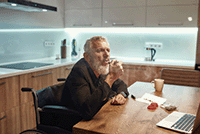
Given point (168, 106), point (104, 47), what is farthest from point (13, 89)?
point (168, 106)

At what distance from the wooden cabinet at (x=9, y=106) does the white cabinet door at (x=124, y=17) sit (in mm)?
1810

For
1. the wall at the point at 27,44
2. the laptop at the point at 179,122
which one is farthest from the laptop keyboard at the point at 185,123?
the wall at the point at 27,44

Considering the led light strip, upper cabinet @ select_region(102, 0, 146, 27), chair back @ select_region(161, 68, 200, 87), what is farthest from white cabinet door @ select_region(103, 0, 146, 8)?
chair back @ select_region(161, 68, 200, 87)

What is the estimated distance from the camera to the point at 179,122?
100cm

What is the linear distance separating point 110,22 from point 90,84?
220 centimetres

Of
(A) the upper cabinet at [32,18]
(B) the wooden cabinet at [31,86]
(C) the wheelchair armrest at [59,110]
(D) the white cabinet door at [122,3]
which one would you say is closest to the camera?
(C) the wheelchair armrest at [59,110]

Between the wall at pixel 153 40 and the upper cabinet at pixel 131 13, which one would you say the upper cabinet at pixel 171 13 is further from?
the wall at pixel 153 40

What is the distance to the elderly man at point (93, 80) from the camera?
1.11 metres

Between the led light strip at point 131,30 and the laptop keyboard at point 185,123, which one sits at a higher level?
the led light strip at point 131,30

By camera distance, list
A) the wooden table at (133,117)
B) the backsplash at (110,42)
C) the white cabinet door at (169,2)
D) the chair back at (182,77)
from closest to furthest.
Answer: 1. the wooden table at (133,117)
2. the chair back at (182,77)
3. the backsplash at (110,42)
4. the white cabinet door at (169,2)

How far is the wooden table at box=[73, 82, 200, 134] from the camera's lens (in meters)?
0.92

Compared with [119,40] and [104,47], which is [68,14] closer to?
[119,40]

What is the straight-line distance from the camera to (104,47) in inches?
50.0

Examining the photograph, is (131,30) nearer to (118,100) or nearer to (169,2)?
(169,2)
